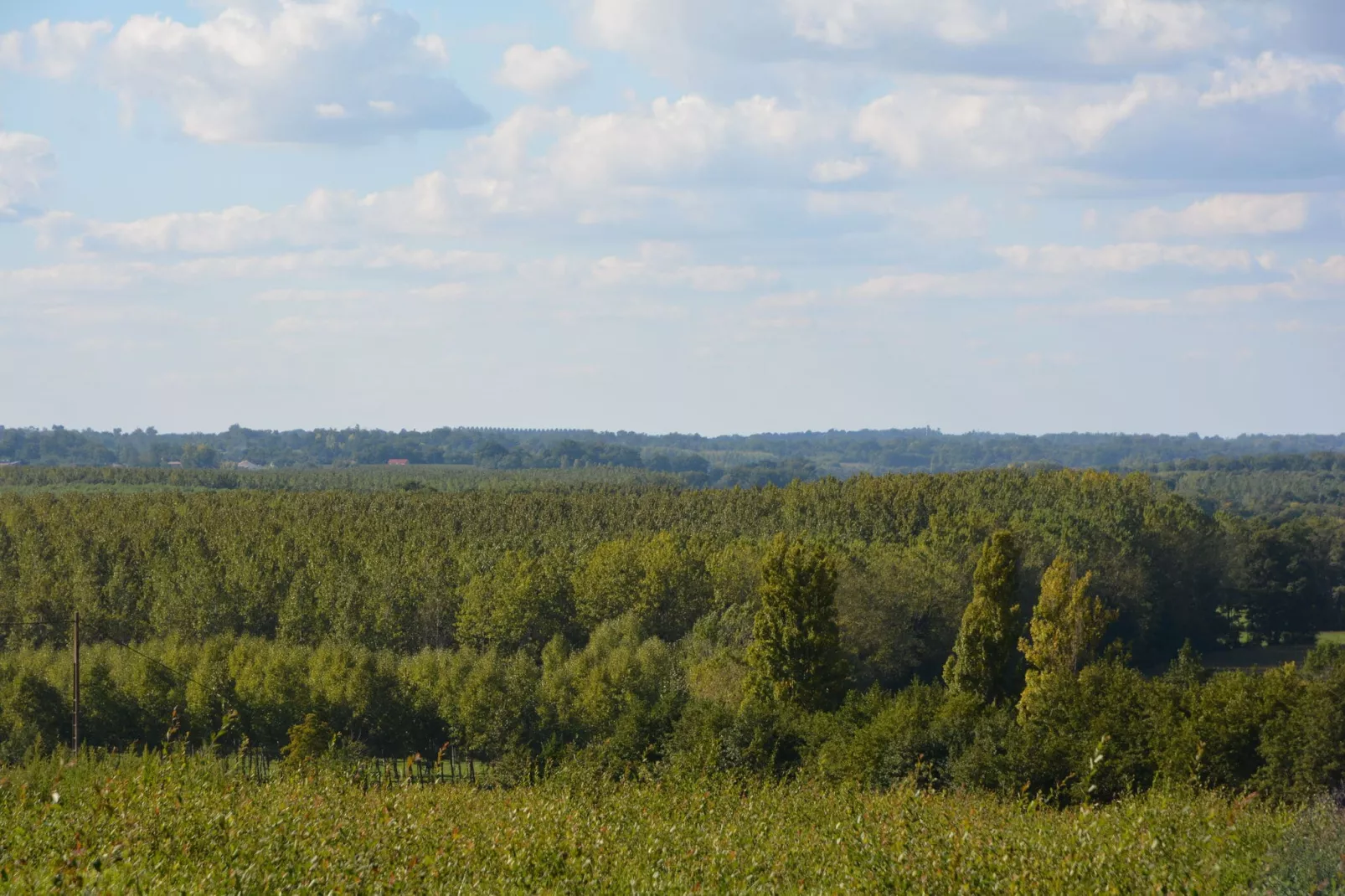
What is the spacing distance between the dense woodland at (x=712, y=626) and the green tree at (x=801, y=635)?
9cm

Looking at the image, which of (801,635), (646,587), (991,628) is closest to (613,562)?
(646,587)

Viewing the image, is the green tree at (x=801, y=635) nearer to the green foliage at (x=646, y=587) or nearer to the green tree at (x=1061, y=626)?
the green tree at (x=1061, y=626)

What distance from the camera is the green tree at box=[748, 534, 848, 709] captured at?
4309 centimetres

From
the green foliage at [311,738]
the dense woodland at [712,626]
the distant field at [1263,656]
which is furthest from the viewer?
the distant field at [1263,656]

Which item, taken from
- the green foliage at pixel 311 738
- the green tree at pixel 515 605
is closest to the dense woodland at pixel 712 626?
the green tree at pixel 515 605

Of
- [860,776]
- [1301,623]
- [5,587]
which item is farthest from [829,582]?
[1301,623]

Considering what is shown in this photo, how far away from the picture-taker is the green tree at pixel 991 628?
141ft

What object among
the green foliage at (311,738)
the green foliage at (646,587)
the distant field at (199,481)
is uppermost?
the distant field at (199,481)

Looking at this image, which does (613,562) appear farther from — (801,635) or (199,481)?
(199,481)

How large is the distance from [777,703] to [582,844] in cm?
2788

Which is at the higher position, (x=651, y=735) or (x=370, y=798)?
(x=370, y=798)

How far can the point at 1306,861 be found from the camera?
12648 mm

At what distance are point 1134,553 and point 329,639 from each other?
58.7 meters

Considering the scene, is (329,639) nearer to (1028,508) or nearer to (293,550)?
(293,550)
